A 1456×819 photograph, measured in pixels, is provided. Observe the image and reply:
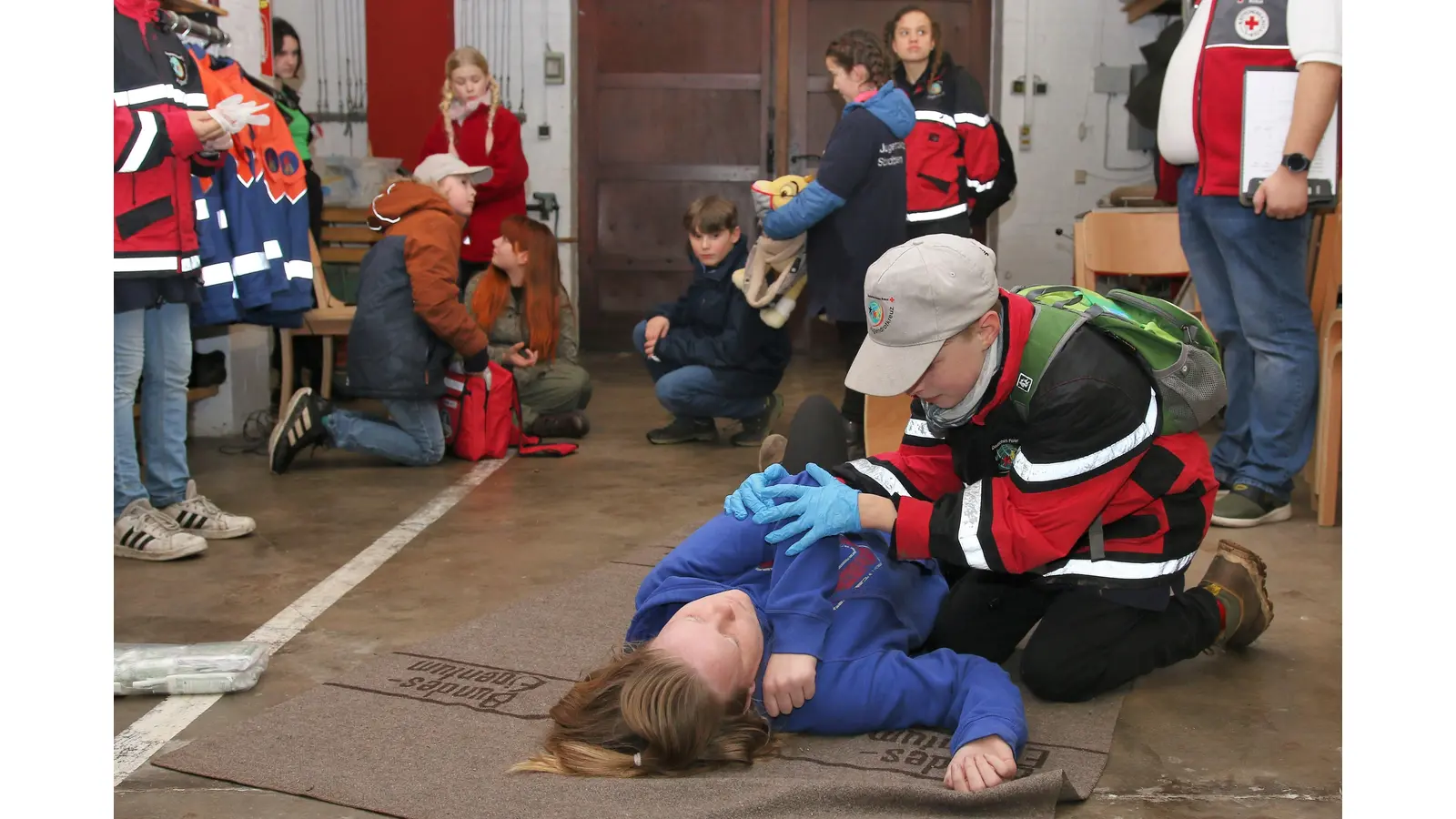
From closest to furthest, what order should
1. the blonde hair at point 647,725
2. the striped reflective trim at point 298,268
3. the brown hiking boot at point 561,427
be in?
the blonde hair at point 647,725 < the striped reflective trim at point 298,268 < the brown hiking boot at point 561,427

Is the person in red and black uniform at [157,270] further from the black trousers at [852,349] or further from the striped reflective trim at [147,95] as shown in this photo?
the black trousers at [852,349]

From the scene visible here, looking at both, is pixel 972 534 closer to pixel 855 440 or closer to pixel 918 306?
pixel 918 306

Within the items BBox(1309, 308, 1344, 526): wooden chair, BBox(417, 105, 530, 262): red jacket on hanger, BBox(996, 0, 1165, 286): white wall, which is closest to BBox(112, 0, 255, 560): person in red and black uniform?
BBox(417, 105, 530, 262): red jacket on hanger

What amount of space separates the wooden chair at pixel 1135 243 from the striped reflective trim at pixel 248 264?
9.27 ft

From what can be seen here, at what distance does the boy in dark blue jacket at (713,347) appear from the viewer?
5199mm

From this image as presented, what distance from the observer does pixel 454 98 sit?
671 cm

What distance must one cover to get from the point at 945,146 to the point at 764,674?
2.96 m

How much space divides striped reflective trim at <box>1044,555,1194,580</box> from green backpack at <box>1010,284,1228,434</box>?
0.83 feet

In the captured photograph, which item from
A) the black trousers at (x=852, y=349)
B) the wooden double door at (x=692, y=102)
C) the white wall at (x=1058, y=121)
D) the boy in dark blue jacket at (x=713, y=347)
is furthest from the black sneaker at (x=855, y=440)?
the wooden double door at (x=692, y=102)

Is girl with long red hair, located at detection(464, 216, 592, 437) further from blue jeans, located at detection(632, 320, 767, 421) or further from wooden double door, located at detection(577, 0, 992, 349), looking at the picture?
wooden double door, located at detection(577, 0, 992, 349)

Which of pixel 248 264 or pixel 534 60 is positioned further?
pixel 534 60

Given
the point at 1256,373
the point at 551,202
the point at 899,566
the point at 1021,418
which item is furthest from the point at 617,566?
the point at 551,202

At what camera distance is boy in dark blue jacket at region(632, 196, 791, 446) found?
17.1 feet

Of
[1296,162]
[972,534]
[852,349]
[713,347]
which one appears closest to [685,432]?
[713,347]
